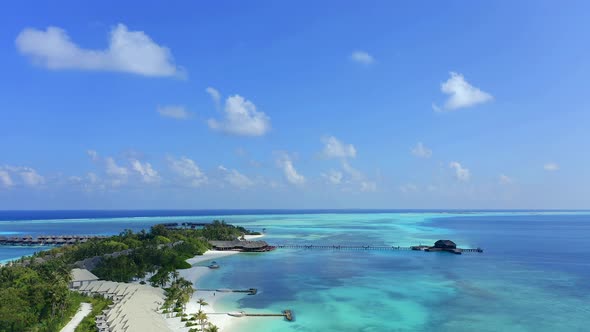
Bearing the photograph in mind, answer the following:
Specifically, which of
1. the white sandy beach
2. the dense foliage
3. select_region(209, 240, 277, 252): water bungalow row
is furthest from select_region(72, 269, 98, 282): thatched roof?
select_region(209, 240, 277, 252): water bungalow row

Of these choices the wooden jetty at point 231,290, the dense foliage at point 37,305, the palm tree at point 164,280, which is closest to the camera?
the dense foliage at point 37,305

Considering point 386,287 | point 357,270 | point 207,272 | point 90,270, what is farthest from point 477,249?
point 90,270

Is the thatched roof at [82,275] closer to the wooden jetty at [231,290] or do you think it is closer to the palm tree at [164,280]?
the palm tree at [164,280]

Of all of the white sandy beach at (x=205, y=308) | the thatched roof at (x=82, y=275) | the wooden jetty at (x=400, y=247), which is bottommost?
the white sandy beach at (x=205, y=308)

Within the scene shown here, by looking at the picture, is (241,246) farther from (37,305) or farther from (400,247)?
(37,305)

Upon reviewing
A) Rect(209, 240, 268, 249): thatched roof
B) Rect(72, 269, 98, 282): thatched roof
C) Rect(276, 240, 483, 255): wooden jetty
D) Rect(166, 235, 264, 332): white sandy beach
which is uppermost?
Rect(72, 269, 98, 282): thatched roof

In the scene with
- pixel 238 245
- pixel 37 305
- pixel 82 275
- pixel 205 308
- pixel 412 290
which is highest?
pixel 82 275

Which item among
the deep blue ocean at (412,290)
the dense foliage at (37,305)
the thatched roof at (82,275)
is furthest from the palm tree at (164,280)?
the dense foliage at (37,305)

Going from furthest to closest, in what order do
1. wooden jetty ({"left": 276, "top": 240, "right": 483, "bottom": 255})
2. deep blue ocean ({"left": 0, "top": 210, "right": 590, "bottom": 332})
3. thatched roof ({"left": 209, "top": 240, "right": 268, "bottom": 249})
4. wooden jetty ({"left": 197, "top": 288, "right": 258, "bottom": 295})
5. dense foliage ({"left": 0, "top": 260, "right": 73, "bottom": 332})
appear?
wooden jetty ({"left": 276, "top": 240, "right": 483, "bottom": 255}), thatched roof ({"left": 209, "top": 240, "right": 268, "bottom": 249}), wooden jetty ({"left": 197, "top": 288, "right": 258, "bottom": 295}), deep blue ocean ({"left": 0, "top": 210, "right": 590, "bottom": 332}), dense foliage ({"left": 0, "top": 260, "right": 73, "bottom": 332})

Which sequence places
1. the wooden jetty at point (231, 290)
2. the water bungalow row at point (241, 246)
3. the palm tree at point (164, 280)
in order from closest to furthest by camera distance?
the palm tree at point (164, 280), the wooden jetty at point (231, 290), the water bungalow row at point (241, 246)

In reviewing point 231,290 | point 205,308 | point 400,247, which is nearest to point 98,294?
point 205,308

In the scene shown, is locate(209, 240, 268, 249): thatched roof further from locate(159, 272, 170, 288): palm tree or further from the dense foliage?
the dense foliage

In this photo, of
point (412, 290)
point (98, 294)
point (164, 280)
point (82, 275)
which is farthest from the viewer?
point (412, 290)

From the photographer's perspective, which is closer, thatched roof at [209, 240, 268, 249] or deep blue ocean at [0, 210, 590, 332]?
deep blue ocean at [0, 210, 590, 332]
